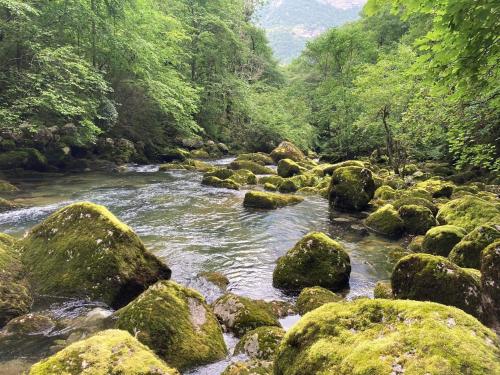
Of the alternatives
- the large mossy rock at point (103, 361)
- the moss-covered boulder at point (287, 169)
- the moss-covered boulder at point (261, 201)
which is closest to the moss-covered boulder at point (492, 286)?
the large mossy rock at point (103, 361)

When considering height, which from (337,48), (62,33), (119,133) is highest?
(337,48)

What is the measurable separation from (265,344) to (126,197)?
1311cm

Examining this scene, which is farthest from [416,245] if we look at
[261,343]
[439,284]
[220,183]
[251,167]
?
[251,167]

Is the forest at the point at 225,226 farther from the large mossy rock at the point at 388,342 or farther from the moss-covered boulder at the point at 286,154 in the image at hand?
the moss-covered boulder at the point at 286,154

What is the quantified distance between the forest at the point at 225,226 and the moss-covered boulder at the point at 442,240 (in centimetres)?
5

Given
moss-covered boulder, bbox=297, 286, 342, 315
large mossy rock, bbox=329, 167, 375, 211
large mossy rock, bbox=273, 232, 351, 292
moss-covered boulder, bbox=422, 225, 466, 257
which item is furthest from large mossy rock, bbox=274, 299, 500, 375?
large mossy rock, bbox=329, 167, 375, 211

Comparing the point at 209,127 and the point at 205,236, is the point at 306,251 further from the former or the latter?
the point at 209,127

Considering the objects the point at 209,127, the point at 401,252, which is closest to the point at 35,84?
the point at 401,252

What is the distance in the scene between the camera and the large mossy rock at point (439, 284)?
6102 mm

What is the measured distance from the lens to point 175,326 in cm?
543

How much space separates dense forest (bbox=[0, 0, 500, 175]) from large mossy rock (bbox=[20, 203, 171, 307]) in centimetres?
585

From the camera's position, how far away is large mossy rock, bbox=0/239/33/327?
6430 millimetres

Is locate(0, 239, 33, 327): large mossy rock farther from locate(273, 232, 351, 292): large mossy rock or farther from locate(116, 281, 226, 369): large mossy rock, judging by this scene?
locate(273, 232, 351, 292): large mossy rock

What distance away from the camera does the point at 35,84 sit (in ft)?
57.5
